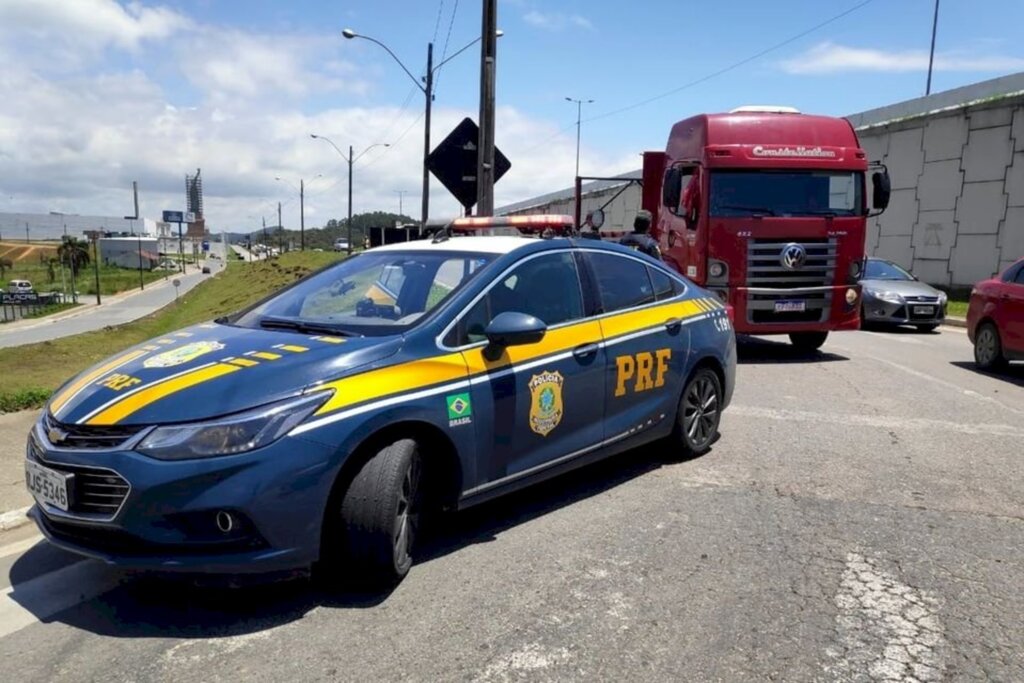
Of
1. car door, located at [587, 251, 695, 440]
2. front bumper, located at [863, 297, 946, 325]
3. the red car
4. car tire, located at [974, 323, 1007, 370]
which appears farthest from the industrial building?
car door, located at [587, 251, 695, 440]

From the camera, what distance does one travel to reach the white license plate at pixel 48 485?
331cm

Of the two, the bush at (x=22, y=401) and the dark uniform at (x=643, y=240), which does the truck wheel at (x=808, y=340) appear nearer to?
the dark uniform at (x=643, y=240)

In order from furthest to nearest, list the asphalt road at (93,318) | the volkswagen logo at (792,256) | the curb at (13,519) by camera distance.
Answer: the asphalt road at (93,318), the volkswagen logo at (792,256), the curb at (13,519)

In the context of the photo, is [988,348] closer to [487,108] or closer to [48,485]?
[487,108]

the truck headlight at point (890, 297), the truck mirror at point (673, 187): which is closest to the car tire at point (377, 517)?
the truck mirror at point (673, 187)

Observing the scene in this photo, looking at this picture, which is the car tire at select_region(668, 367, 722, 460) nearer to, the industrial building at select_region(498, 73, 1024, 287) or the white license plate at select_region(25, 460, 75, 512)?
the white license plate at select_region(25, 460, 75, 512)

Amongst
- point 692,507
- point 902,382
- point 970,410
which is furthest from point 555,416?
point 902,382

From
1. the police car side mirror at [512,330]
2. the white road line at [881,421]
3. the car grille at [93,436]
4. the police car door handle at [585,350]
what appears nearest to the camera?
the car grille at [93,436]

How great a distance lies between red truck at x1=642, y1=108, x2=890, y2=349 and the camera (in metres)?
10.7

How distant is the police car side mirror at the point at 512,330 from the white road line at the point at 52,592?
215 centimetres

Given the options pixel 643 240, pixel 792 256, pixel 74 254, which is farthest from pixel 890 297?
pixel 74 254

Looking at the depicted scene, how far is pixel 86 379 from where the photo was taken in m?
3.84

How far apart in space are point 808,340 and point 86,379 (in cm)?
1041

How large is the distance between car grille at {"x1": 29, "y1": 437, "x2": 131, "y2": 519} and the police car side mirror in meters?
1.80
